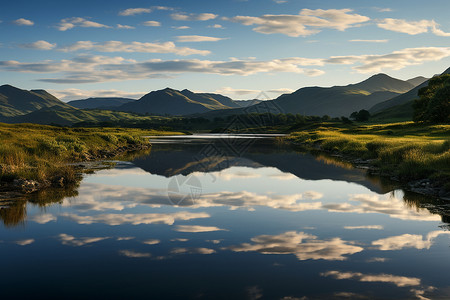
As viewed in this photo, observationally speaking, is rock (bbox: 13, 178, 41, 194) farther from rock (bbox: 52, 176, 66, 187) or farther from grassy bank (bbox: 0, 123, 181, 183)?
rock (bbox: 52, 176, 66, 187)

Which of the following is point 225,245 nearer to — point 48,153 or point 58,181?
point 58,181

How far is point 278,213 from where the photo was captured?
20906 mm

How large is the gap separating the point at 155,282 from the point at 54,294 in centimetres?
291

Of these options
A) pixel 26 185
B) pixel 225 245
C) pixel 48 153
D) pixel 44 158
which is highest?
pixel 48 153

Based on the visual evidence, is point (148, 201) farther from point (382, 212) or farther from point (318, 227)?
point (382, 212)

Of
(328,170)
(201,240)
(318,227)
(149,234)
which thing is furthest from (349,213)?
(328,170)

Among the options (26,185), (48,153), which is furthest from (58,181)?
(48,153)

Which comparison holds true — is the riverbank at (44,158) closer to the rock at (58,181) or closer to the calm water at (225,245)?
the rock at (58,181)

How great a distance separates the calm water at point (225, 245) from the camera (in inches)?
433

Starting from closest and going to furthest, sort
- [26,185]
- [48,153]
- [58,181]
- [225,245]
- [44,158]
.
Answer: [225,245], [26,185], [58,181], [44,158], [48,153]

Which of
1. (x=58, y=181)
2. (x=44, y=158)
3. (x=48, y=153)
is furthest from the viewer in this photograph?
(x=48, y=153)

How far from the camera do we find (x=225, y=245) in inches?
587

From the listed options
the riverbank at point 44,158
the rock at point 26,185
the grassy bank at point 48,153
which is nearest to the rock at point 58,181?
the riverbank at point 44,158

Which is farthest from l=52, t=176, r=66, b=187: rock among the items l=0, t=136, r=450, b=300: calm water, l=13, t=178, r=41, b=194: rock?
l=13, t=178, r=41, b=194: rock
